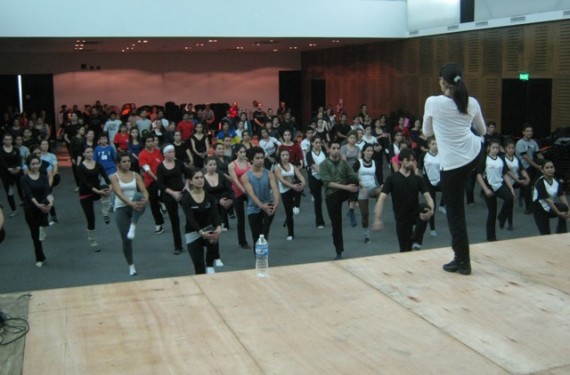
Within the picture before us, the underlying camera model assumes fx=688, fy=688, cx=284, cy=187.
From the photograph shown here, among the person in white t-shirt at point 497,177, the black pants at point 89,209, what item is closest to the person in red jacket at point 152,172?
the black pants at point 89,209

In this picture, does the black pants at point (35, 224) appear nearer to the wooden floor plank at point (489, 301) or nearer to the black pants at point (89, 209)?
the black pants at point (89, 209)

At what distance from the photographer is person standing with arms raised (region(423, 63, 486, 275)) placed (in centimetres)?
468

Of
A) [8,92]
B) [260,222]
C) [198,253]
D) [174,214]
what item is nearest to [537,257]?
[198,253]

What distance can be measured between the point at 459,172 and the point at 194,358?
238 cm

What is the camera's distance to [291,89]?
33438 mm

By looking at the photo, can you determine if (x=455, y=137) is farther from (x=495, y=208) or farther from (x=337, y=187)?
(x=495, y=208)

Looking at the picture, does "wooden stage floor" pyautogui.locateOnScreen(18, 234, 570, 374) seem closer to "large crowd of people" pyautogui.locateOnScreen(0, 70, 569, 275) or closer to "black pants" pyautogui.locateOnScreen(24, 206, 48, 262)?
"large crowd of people" pyautogui.locateOnScreen(0, 70, 569, 275)

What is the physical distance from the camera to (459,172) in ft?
16.2

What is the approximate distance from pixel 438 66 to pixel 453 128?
18.0m

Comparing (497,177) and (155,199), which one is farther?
(155,199)

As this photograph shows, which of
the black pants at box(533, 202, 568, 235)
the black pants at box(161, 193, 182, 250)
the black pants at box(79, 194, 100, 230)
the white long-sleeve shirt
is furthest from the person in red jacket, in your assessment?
the white long-sleeve shirt

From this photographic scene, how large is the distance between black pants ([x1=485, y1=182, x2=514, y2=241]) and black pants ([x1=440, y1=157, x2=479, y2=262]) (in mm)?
5989

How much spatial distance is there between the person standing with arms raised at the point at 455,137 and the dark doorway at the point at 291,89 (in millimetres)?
28533

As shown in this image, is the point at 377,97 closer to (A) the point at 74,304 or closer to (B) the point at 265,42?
(B) the point at 265,42
